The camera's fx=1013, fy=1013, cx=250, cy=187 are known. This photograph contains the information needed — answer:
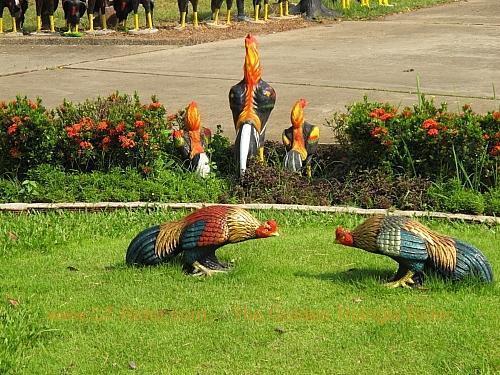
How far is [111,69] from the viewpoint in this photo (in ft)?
50.9

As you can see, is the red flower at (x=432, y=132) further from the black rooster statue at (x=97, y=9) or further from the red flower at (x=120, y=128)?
the black rooster statue at (x=97, y=9)

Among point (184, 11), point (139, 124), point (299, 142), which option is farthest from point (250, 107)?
point (184, 11)

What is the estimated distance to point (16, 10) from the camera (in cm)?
1941

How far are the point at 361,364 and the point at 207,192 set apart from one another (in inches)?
141

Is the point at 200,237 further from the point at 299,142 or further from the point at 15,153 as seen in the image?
the point at 15,153

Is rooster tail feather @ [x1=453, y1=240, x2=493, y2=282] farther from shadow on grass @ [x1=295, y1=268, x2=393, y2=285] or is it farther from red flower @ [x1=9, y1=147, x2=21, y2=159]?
red flower @ [x1=9, y1=147, x2=21, y2=159]

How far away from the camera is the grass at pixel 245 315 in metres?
4.86

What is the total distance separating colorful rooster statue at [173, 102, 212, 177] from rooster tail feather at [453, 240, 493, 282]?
3213 millimetres

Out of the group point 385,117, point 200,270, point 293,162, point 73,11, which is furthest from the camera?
point 73,11

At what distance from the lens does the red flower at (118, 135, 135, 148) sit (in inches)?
325

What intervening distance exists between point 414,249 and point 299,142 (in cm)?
306

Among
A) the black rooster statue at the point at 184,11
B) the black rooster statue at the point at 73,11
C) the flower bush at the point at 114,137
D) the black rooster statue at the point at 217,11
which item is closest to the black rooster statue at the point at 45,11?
the black rooster statue at the point at 73,11

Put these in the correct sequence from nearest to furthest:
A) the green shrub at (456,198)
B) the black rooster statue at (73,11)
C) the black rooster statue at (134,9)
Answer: the green shrub at (456,198) < the black rooster statue at (73,11) < the black rooster statue at (134,9)

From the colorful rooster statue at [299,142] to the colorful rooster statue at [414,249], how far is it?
275 cm
